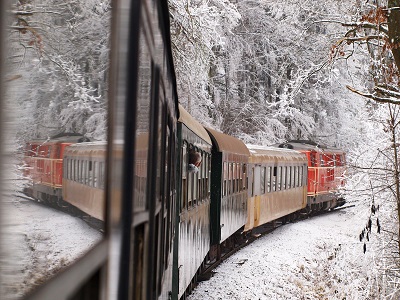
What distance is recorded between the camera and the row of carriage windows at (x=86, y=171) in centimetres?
109

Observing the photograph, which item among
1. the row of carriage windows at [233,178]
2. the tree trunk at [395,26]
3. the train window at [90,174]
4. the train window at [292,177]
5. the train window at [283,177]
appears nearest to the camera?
the train window at [90,174]

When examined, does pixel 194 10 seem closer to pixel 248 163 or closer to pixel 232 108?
pixel 248 163

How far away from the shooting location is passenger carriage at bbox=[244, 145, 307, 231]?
57.0ft

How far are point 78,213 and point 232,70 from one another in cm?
2568

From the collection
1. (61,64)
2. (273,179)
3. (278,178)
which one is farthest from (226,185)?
(61,64)

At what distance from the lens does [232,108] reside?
27.6 metres

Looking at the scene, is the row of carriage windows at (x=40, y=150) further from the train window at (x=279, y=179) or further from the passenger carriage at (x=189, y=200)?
the train window at (x=279, y=179)

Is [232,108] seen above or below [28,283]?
above

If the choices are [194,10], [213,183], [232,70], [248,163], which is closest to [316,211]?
[232,70]

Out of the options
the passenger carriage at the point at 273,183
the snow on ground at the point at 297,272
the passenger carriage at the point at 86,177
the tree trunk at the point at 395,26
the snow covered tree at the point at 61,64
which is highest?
the tree trunk at the point at 395,26

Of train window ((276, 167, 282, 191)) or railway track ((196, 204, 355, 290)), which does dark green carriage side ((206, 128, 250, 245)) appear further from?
train window ((276, 167, 282, 191))

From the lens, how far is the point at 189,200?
7297mm

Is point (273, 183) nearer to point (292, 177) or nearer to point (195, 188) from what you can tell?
point (292, 177)

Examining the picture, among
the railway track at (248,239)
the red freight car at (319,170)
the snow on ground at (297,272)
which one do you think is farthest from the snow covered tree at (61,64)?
the red freight car at (319,170)
